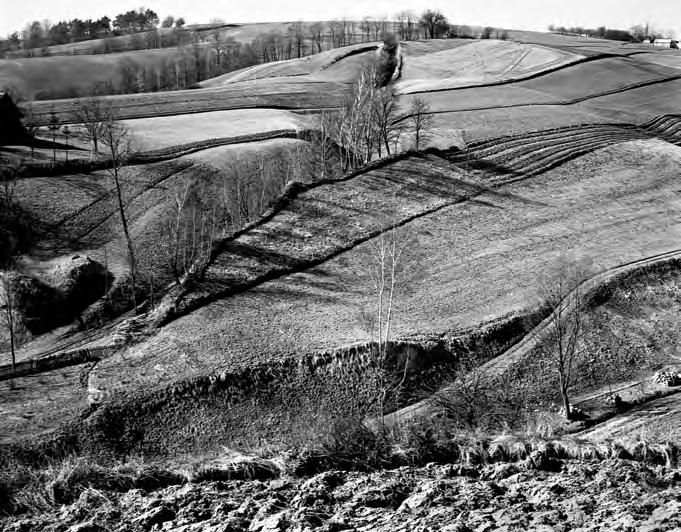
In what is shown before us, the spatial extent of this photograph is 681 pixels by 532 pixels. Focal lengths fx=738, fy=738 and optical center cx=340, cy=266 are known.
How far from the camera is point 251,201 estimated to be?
51875mm

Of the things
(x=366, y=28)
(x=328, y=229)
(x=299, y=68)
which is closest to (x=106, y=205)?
(x=328, y=229)

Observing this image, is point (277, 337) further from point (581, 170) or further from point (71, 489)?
point (581, 170)

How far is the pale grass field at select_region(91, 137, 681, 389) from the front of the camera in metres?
33.1

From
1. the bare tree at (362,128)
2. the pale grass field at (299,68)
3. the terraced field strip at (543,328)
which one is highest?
the pale grass field at (299,68)

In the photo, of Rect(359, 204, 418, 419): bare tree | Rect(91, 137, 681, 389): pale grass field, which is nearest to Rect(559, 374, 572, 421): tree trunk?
Rect(91, 137, 681, 389): pale grass field

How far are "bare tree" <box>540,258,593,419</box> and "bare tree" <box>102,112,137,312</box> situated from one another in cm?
2106

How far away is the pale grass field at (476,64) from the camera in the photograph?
93.1m

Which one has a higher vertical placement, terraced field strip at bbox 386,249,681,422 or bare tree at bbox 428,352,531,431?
terraced field strip at bbox 386,249,681,422

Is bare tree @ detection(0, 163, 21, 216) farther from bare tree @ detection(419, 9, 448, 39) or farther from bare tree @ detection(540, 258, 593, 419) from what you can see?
bare tree @ detection(419, 9, 448, 39)

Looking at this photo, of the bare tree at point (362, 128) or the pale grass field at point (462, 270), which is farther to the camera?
the bare tree at point (362, 128)

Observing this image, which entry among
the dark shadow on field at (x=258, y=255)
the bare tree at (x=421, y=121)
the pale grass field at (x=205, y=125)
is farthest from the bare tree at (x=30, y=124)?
the bare tree at (x=421, y=121)

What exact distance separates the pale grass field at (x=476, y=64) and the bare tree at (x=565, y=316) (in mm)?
53635

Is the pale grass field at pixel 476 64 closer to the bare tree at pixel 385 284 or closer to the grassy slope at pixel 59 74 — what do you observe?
the bare tree at pixel 385 284

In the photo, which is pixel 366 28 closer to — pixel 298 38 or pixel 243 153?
pixel 298 38
